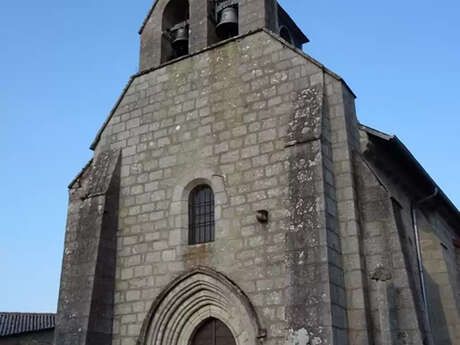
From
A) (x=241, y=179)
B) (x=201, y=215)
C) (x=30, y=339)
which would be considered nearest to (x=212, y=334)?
(x=201, y=215)

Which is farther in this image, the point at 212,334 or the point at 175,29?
the point at 175,29

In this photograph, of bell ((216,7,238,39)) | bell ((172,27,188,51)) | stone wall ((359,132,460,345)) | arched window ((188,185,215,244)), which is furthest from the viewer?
bell ((172,27,188,51))

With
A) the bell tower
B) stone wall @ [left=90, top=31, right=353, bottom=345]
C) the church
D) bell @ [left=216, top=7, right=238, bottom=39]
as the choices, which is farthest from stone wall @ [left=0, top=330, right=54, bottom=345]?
bell @ [left=216, top=7, right=238, bottom=39]

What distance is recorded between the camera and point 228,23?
1077 cm

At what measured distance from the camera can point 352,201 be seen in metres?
8.02

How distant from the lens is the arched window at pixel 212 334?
8617 millimetres

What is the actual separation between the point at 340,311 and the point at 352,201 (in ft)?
5.43

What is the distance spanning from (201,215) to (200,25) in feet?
13.2

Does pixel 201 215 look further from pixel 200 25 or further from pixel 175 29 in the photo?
pixel 175 29

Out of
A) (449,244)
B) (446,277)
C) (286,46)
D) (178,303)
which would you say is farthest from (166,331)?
(449,244)

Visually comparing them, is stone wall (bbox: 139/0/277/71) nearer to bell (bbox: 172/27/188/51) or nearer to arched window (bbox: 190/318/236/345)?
bell (bbox: 172/27/188/51)

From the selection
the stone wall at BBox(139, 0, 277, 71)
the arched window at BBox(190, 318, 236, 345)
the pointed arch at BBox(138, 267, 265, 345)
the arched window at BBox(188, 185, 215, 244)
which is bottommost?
the arched window at BBox(190, 318, 236, 345)

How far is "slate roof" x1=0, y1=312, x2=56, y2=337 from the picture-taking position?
22578 millimetres

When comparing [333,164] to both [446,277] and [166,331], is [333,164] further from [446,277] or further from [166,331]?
[446,277]
